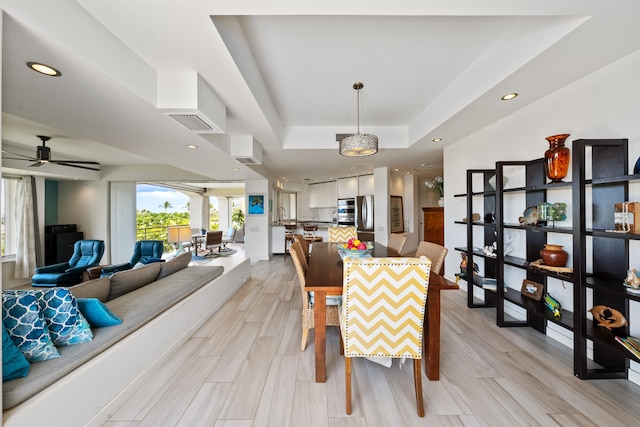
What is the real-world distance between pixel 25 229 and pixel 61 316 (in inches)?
221

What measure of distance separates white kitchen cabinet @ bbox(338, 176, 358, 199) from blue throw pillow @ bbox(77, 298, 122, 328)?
6.23 metres

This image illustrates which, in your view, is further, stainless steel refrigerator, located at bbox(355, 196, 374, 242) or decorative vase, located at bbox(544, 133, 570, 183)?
stainless steel refrigerator, located at bbox(355, 196, 374, 242)

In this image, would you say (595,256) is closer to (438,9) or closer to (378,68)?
(438,9)

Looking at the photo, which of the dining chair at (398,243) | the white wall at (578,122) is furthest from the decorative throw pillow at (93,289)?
the white wall at (578,122)

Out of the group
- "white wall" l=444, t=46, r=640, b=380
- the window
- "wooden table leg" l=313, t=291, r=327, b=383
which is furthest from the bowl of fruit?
the window

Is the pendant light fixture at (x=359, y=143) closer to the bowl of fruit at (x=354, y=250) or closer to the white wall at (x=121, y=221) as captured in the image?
the bowl of fruit at (x=354, y=250)

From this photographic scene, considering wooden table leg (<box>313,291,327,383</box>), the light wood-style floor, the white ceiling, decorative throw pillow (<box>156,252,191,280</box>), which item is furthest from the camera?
decorative throw pillow (<box>156,252,191,280</box>)

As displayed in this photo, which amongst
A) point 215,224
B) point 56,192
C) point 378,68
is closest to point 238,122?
point 378,68

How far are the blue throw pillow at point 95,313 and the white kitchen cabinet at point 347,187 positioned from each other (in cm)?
623

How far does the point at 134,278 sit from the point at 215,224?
10302 millimetres

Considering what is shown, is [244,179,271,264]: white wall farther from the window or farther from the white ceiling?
the window

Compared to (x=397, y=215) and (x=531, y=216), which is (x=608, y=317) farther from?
(x=397, y=215)

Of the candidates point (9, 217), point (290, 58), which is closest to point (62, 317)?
point (290, 58)

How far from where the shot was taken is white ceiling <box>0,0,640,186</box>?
1.53 meters
